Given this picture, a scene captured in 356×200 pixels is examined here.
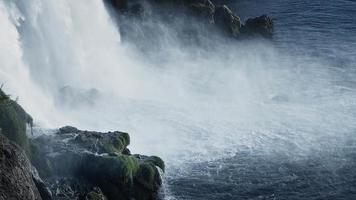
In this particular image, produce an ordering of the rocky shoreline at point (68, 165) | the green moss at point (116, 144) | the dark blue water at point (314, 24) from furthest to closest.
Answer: the dark blue water at point (314, 24) → the green moss at point (116, 144) → the rocky shoreline at point (68, 165)

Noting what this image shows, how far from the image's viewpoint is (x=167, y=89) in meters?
85.0

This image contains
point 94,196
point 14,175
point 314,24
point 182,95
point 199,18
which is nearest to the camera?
point 14,175

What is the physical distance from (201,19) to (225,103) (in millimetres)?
27774

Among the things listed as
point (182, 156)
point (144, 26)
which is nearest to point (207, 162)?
point (182, 156)

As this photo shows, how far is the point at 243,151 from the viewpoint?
220ft

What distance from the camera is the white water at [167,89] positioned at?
70062 millimetres

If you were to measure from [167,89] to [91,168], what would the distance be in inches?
1281

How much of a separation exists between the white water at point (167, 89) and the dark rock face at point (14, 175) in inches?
927

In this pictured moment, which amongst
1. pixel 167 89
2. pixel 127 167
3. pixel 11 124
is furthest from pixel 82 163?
pixel 167 89


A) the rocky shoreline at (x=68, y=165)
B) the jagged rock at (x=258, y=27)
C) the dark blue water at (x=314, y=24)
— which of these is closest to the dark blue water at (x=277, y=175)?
the rocky shoreline at (x=68, y=165)

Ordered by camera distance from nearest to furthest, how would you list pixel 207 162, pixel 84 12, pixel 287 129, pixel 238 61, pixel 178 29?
pixel 207 162
pixel 287 129
pixel 84 12
pixel 238 61
pixel 178 29

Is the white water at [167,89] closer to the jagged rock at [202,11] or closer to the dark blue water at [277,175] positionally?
the dark blue water at [277,175]

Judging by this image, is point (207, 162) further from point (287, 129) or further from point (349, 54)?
point (349, 54)

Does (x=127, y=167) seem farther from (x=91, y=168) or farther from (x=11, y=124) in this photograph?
(x=11, y=124)
